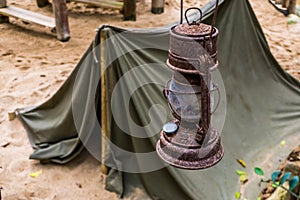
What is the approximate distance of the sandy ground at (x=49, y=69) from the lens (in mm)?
3086

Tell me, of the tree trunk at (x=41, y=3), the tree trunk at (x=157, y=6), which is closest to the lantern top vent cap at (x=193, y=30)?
the tree trunk at (x=157, y=6)

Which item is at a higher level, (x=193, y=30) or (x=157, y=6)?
(x=193, y=30)

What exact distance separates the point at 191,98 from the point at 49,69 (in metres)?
3.68

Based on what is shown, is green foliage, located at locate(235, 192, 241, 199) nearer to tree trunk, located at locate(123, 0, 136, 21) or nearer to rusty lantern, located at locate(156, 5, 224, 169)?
rusty lantern, located at locate(156, 5, 224, 169)

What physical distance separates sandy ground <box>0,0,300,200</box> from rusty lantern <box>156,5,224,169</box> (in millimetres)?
1836

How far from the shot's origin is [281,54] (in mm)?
5195

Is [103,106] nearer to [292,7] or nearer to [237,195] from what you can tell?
[237,195]

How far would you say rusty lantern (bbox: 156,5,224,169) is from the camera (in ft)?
3.69

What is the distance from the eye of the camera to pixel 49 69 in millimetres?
4676

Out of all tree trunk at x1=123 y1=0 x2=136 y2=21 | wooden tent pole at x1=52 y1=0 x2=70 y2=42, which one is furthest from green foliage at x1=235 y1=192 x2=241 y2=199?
tree trunk at x1=123 y1=0 x2=136 y2=21

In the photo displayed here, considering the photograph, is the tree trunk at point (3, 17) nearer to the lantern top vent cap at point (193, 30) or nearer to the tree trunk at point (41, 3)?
the tree trunk at point (41, 3)

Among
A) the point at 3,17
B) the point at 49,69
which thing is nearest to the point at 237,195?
the point at 49,69

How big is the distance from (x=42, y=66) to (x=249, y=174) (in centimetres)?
268

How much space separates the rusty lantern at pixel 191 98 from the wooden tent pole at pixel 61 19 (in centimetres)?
430
